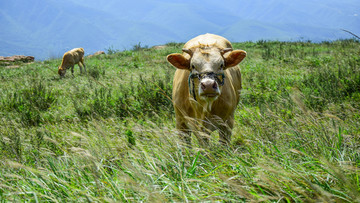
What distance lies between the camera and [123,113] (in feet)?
20.1

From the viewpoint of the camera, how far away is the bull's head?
10.6ft

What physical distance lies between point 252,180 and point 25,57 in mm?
28524

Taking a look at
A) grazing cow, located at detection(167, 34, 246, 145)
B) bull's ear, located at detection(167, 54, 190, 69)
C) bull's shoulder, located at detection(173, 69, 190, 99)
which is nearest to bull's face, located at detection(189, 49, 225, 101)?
grazing cow, located at detection(167, 34, 246, 145)

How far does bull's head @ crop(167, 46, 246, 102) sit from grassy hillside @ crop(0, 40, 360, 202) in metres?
0.48

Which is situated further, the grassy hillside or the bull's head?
the bull's head

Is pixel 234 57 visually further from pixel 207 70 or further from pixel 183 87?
pixel 183 87

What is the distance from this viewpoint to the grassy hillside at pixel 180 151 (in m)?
1.93

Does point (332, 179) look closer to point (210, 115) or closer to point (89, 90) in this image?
point (210, 115)

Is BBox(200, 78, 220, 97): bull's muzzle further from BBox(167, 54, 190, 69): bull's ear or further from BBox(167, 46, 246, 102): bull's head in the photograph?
BBox(167, 54, 190, 69): bull's ear

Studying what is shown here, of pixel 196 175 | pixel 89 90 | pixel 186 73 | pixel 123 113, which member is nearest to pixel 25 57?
pixel 89 90

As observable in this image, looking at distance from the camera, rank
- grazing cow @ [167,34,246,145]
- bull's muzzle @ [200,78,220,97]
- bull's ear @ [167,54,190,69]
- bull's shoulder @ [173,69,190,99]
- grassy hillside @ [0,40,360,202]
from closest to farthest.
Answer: grassy hillside @ [0,40,360,202] < bull's muzzle @ [200,78,220,97] < grazing cow @ [167,34,246,145] < bull's ear @ [167,54,190,69] < bull's shoulder @ [173,69,190,99]

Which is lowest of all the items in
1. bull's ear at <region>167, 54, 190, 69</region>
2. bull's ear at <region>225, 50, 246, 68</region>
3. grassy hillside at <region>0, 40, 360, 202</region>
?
grassy hillside at <region>0, 40, 360, 202</region>

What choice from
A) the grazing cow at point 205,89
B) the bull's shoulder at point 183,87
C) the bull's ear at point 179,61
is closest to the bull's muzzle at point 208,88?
the grazing cow at point 205,89

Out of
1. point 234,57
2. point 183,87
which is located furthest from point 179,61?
point 234,57
